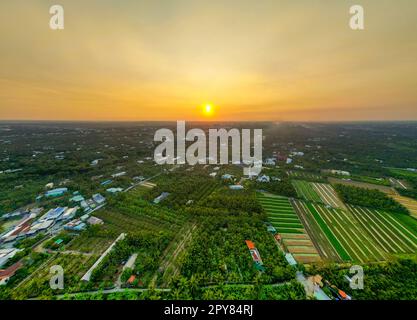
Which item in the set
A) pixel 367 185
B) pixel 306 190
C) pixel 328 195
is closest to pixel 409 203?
pixel 367 185

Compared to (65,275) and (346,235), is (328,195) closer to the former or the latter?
(346,235)

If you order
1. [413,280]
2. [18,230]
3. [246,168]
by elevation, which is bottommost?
[413,280]

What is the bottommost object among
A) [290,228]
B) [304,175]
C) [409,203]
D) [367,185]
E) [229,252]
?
[229,252]

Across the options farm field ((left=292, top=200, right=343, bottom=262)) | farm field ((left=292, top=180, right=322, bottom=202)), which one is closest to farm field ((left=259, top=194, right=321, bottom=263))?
farm field ((left=292, top=200, right=343, bottom=262))

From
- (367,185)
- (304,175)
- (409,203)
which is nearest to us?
(409,203)

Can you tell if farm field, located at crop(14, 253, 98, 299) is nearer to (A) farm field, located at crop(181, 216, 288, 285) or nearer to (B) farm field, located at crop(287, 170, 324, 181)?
(A) farm field, located at crop(181, 216, 288, 285)
